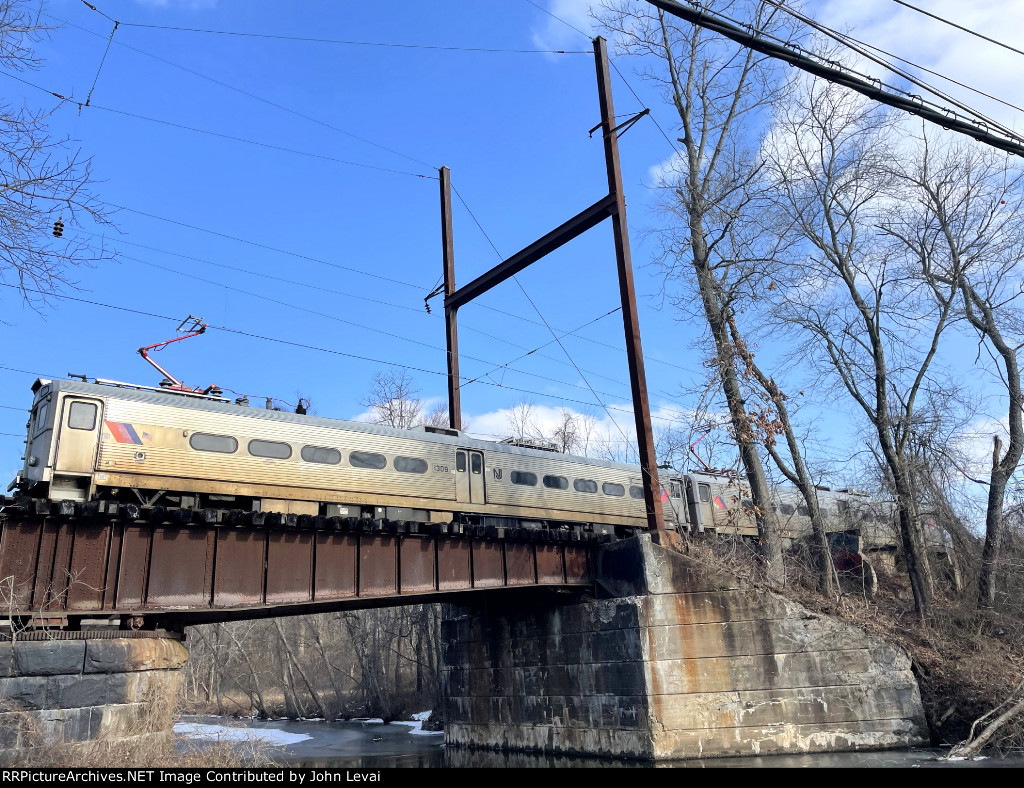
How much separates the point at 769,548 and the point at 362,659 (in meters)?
30.2

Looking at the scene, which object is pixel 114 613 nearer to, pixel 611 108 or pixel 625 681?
pixel 625 681

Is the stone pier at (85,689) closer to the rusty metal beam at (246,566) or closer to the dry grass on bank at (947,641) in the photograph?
the rusty metal beam at (246,566)

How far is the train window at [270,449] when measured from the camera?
18438mm

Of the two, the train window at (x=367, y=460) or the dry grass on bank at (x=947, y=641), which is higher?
the train window at (x=367, y=460)

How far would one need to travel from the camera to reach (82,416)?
53.7 feet

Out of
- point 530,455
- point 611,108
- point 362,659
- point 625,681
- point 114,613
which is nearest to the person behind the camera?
point 114,613

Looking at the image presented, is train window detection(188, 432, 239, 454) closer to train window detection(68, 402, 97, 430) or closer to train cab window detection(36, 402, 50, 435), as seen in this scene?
train window detection(68, 402, 97, 430)

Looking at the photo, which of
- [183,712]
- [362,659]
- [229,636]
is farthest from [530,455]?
[183,712]

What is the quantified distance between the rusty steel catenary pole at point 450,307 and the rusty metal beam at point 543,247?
1.47m

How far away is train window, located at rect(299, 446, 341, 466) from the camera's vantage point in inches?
759

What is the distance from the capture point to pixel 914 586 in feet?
75.9

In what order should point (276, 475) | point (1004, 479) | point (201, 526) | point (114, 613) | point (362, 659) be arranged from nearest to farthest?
point (114, 613), point (201, 526), point (276, 475), point (1004, 479), point (362, 659)

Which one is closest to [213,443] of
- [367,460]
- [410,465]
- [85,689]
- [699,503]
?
[367,460]

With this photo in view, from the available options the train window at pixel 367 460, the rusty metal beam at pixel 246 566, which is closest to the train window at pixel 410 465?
the train window at pixel 367 460
